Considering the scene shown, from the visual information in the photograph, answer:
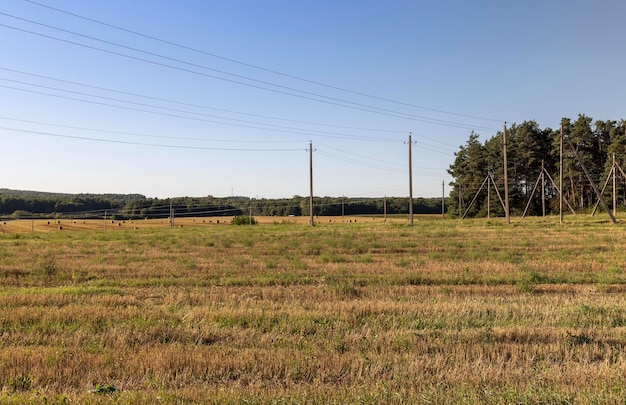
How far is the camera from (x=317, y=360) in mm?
6348

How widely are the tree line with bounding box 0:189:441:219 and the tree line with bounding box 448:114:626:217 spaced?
1920cm

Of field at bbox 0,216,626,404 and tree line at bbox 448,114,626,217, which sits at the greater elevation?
tree line at bbox 448,114,626,217

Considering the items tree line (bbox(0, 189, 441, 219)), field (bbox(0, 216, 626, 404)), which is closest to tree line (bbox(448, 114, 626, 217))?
tree line (bbox(0, 189, 441, 219))

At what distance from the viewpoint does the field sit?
5.36m

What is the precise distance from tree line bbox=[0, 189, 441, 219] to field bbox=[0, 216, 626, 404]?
62.1 metres

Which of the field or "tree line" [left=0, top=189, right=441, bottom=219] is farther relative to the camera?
"tree line" [left=0, top=189, right=441, bottom=219]

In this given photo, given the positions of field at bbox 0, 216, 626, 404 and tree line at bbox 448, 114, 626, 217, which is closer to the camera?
field at bbox 0, 216, 626, 404

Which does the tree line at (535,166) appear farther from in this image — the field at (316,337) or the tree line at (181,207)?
the field at (316,337)

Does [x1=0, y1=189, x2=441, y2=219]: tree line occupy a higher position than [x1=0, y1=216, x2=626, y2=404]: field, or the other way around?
[x1=0, y1=189, x2=441, y2=219]: tree line

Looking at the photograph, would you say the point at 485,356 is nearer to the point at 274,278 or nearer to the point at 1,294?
the point at 274,278

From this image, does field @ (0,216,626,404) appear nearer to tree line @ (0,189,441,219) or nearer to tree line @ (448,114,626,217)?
tree line @ (0,189,441,219)

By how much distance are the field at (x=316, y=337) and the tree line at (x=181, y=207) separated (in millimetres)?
62055

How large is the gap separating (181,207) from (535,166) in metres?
72.3

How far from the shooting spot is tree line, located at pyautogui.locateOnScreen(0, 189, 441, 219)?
8307cm
